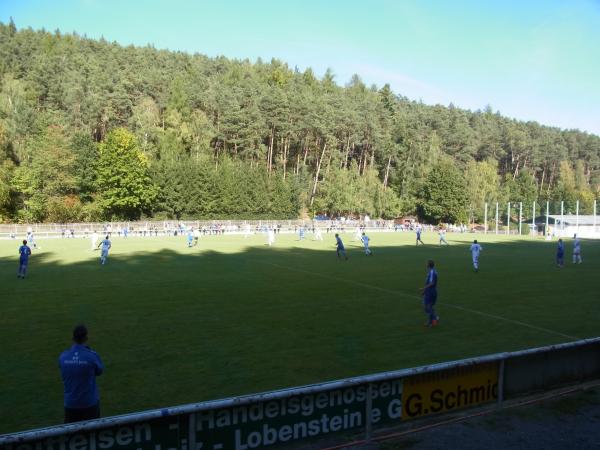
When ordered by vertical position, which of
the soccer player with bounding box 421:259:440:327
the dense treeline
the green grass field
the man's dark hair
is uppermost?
the dense treeline

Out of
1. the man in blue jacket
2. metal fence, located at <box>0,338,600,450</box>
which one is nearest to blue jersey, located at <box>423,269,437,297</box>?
metal fence, located at <box>0,338,600,450</box>

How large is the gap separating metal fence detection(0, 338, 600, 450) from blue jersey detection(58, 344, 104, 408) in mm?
1393

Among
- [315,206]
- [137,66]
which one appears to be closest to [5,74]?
[137,66]

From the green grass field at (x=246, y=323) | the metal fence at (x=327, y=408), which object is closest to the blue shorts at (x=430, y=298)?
the green grass field at (x=246, y=323)

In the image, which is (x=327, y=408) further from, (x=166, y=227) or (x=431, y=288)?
(x=166, y=227)

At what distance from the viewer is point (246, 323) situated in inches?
543

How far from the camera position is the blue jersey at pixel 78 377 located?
6.01 m

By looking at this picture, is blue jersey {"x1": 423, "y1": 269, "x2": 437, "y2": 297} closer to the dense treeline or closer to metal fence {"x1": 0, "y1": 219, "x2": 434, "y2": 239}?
metal fence {"x1": 0, "y1": 219, "x2": 434, "y2": 239}

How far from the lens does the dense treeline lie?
227 feet

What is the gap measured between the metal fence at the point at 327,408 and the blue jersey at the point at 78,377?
4.57ft

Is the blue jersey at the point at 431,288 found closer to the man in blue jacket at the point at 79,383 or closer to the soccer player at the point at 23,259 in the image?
the man in blue jacket at the point at 79,383

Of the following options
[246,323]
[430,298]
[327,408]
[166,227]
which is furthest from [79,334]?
[166,227]

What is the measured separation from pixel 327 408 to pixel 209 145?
86704 millimetres

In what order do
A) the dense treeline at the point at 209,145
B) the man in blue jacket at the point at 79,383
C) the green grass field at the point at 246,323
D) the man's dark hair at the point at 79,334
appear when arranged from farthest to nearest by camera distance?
the dense treeline at the point at 209,145 → the green grass field at the point at 246,323 → the man's dark hair at the point at 79,334 → the man in blue jacket at the point at 79,383
